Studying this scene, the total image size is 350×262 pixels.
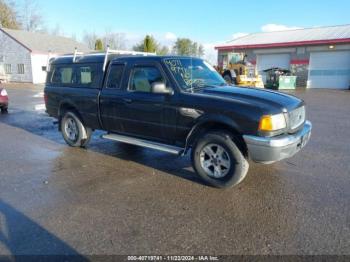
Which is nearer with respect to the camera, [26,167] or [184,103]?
[184,103]

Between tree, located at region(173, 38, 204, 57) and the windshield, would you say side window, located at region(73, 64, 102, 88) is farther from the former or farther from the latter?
tree, located at region(173, 38, 204, 57)

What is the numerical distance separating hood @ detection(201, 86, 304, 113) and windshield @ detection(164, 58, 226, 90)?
0.93ft

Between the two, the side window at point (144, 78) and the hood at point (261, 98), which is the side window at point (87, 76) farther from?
the hood at point (261, 98)

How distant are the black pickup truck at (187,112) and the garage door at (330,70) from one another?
2362cm

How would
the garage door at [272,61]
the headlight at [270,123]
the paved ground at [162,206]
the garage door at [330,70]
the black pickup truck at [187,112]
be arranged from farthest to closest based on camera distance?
the garage door at [272,61] → the garage door at [330,70] → the black pickup truck at [187,112] → the headlight at [270,123] → the paved ground at [162,206]

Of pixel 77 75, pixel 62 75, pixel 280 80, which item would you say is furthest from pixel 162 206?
pixel 280 80

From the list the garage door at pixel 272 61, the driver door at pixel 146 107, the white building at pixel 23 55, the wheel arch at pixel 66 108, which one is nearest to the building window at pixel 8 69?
the white building at pixel 23 55

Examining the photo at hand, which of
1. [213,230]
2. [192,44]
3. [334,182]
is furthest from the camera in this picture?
[192,44]

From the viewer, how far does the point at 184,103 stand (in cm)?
468

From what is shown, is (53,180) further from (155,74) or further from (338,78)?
(338,78)

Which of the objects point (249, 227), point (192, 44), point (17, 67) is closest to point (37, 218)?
point (249, 227)

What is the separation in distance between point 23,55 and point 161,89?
1418 inches

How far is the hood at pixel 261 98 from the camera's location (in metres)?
4.18

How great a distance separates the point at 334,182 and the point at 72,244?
12.9ft
